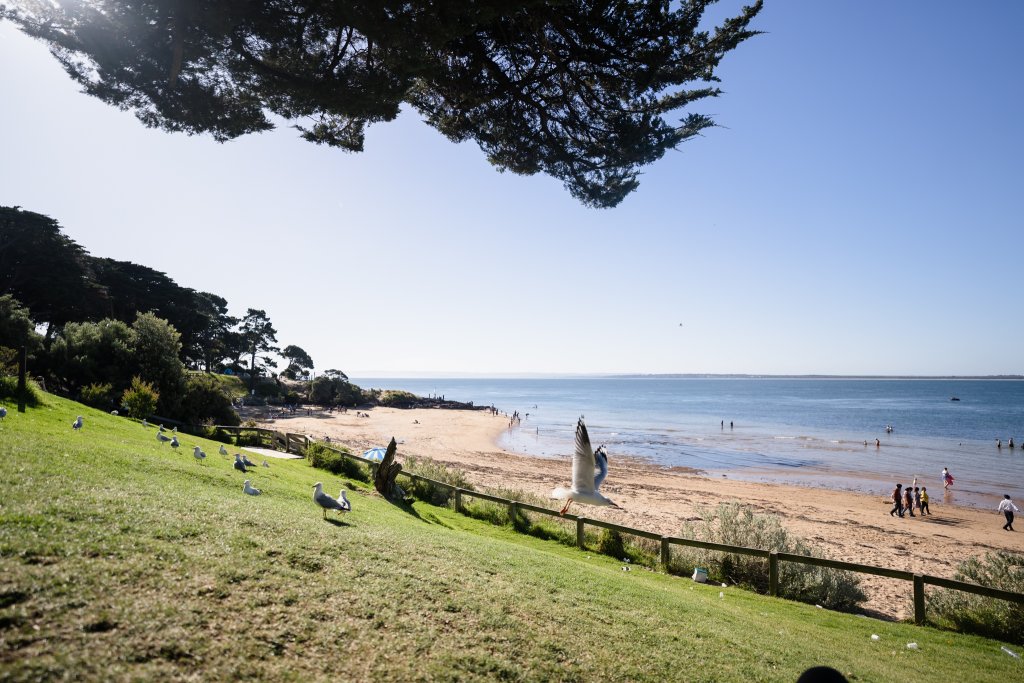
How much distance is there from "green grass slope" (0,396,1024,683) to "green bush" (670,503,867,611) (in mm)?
1092

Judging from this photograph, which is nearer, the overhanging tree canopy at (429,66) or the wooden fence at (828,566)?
the overhanging tree canopy at (429,66)

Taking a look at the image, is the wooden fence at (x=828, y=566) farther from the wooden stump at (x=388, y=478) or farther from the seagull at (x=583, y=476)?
the wooden stump at (x=388, y=478)

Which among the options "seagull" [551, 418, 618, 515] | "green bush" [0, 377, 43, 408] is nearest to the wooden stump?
"seagull" [551, 418, 618, 515]

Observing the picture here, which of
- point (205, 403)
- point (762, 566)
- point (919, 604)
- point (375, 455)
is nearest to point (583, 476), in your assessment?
point (762, 566)

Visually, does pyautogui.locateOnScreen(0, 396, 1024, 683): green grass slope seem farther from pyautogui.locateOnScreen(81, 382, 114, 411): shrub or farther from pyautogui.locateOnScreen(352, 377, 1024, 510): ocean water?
pyautogui.locateOnScreen(352, 377, 1024, 510): ocean water

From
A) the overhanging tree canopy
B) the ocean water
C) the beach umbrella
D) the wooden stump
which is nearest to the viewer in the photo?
the overhanging tree canopy

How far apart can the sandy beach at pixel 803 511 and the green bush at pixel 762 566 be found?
3.18 ft

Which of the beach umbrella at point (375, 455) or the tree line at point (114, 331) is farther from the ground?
the tree line at point (114, 331)

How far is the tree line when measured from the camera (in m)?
21.3

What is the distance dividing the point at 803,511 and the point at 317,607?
25.3 m

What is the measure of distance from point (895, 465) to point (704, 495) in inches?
833

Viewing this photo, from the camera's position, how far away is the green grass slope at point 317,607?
136 inches

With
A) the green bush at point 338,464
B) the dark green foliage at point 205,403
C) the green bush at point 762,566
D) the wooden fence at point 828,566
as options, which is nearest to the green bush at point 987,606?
the wooden fence at point 828,566

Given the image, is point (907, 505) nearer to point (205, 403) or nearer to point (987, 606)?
point (987, 606)
